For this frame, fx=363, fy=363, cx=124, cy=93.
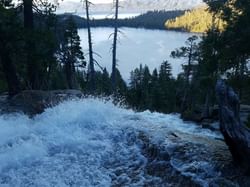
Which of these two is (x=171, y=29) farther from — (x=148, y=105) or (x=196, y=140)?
(x=196, y=140)

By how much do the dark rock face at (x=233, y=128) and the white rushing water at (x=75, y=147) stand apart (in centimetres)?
170

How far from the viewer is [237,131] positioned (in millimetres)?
6141

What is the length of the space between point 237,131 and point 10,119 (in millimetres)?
6858

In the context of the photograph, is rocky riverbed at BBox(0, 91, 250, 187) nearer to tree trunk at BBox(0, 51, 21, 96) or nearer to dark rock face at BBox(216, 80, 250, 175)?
dark rock face at BBox(216, 80, 250, 175)

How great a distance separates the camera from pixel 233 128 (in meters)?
6.14

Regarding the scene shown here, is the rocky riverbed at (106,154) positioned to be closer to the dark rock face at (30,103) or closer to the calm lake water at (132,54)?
the dark rock face at (30,103)

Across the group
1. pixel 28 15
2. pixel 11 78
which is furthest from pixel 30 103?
pixel 28 15

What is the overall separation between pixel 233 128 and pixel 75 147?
3.70 meters

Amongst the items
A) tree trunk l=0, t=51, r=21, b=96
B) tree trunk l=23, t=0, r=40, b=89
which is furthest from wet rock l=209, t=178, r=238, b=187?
tree trunk l=0, t=51, r=21, b=96

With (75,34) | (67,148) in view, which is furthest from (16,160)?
(75,34)

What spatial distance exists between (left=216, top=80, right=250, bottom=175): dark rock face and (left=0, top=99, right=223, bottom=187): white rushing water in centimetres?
170

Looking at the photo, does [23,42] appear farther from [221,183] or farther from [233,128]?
[221,183]

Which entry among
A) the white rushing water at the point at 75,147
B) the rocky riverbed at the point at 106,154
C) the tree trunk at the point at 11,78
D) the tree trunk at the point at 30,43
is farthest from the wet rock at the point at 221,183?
the tree trunk at the point at 11,78

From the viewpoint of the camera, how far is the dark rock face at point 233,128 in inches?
240
